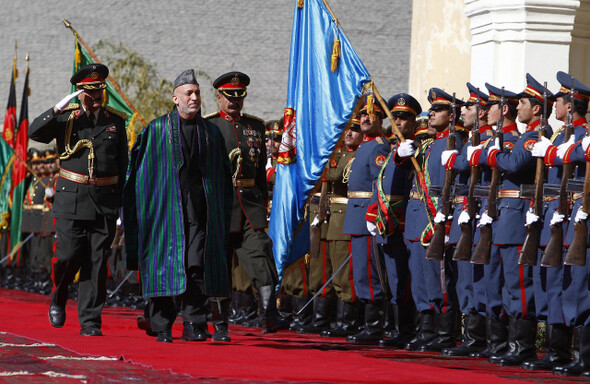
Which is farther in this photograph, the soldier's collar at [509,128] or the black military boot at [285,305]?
the black military boot at [285,305]

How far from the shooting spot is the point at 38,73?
1128 inches

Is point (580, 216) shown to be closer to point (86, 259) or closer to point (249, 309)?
point (86, 259)

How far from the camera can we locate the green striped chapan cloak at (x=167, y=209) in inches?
312

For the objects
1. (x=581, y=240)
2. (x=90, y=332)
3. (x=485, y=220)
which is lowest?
(x=90, y=332)

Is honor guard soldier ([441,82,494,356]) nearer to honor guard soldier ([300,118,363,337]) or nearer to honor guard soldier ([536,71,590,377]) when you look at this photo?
honor guard soldier ([536,71,590,377])

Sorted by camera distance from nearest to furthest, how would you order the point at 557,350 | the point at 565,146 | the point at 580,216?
1. the point at 580,216
2. the point at 565,146
3. the point at 557,350

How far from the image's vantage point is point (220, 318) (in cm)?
824

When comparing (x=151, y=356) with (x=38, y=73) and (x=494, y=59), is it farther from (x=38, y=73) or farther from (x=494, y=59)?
(x=38, y=73)

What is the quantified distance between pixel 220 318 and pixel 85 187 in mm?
1328

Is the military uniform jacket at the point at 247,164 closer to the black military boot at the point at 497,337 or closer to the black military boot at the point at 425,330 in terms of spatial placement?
the black military boot at the point at 425,330

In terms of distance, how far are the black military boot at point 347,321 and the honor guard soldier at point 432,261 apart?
45.4 inches

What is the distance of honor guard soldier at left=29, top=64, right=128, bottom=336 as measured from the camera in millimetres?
8625

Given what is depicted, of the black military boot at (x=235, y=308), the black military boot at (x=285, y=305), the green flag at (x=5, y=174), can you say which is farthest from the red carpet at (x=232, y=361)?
the green flag at (x=5, y=174)

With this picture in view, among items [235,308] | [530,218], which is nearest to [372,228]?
[530,218]
